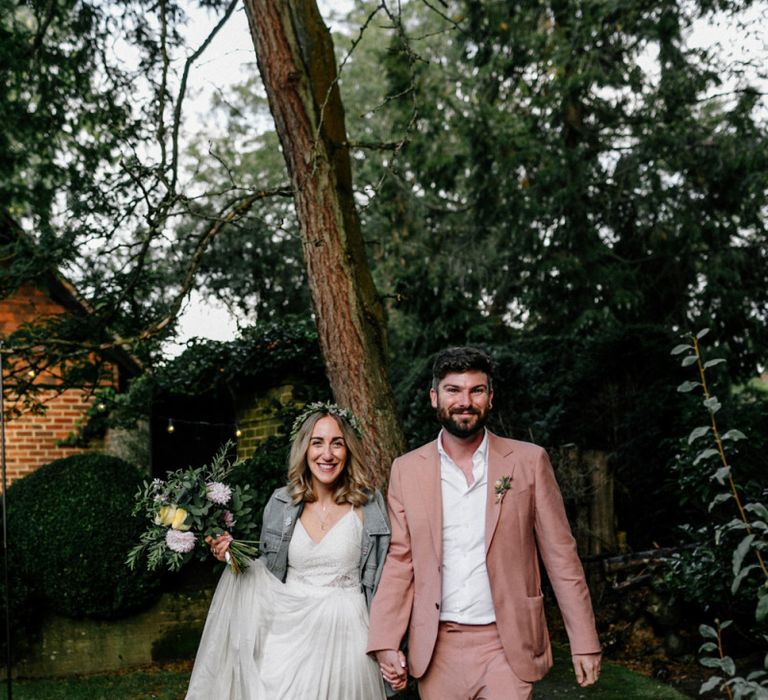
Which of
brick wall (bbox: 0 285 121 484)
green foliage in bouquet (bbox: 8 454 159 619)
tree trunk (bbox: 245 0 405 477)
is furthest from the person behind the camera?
brick wall (bbox: 0 285 121 484)

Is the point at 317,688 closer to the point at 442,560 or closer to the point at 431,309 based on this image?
the point at 442,560

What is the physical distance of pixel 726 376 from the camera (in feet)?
43.2

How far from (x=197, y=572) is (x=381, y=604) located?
16.7 ft

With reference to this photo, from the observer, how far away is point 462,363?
378cm

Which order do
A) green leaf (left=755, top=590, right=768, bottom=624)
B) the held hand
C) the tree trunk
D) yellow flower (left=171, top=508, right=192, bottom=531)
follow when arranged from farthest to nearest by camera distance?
the tree trunk, yellow flower (left=171, top=508, right=192, bottom=531), the held hand, green leaf (left=755, top=590, right=768, bottom=624)

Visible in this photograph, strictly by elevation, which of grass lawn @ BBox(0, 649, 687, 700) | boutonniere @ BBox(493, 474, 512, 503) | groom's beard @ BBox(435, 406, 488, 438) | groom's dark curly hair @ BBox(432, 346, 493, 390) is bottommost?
grass lawn @ BBox(0, 649, 687, 700)

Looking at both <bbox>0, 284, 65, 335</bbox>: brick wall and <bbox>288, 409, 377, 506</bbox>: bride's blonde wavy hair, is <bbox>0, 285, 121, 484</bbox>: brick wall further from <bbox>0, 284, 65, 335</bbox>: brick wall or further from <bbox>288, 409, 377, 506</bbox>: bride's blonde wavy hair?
<bbox>288, 409, 377, 506</bbox>: bride's blonde wavy hair

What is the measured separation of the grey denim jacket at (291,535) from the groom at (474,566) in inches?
21.0

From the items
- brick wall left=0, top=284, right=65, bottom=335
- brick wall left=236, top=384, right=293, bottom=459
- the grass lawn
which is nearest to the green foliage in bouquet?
the grass lawn

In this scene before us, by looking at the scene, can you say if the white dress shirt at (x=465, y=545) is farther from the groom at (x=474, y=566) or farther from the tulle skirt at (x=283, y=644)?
the tulle skirt at (x=283, y=644)

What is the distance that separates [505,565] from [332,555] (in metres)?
1.13

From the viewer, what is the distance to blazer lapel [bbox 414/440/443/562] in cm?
377

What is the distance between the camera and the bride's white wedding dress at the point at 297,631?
4.35 m

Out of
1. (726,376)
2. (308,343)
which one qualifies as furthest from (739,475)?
(726,376)
